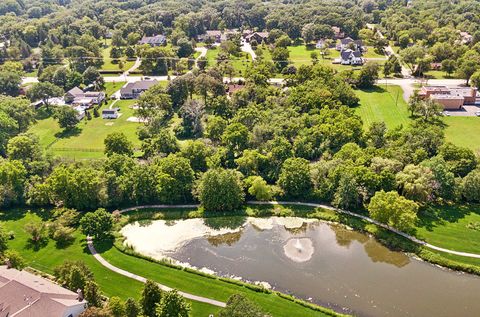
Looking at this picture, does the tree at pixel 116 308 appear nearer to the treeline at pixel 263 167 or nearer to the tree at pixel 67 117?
the treeline at pixel 263 167

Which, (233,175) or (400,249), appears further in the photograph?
(233,175)

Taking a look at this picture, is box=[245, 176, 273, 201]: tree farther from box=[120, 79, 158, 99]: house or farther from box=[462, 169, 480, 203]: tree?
box=[120, 79, 158, 99]: house

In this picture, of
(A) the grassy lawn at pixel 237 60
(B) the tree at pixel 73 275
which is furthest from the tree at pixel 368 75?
(B) the tree at pixel 73 275

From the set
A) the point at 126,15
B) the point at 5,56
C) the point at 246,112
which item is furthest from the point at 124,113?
the point at 126,15

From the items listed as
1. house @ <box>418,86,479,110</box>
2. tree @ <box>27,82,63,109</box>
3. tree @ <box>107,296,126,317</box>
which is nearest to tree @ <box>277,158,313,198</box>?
tree @ <box>107,296,126,317</box>

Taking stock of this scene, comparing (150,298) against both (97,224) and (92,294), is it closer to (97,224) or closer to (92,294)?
(92,294)

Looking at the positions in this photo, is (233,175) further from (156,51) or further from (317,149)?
(156,51)
